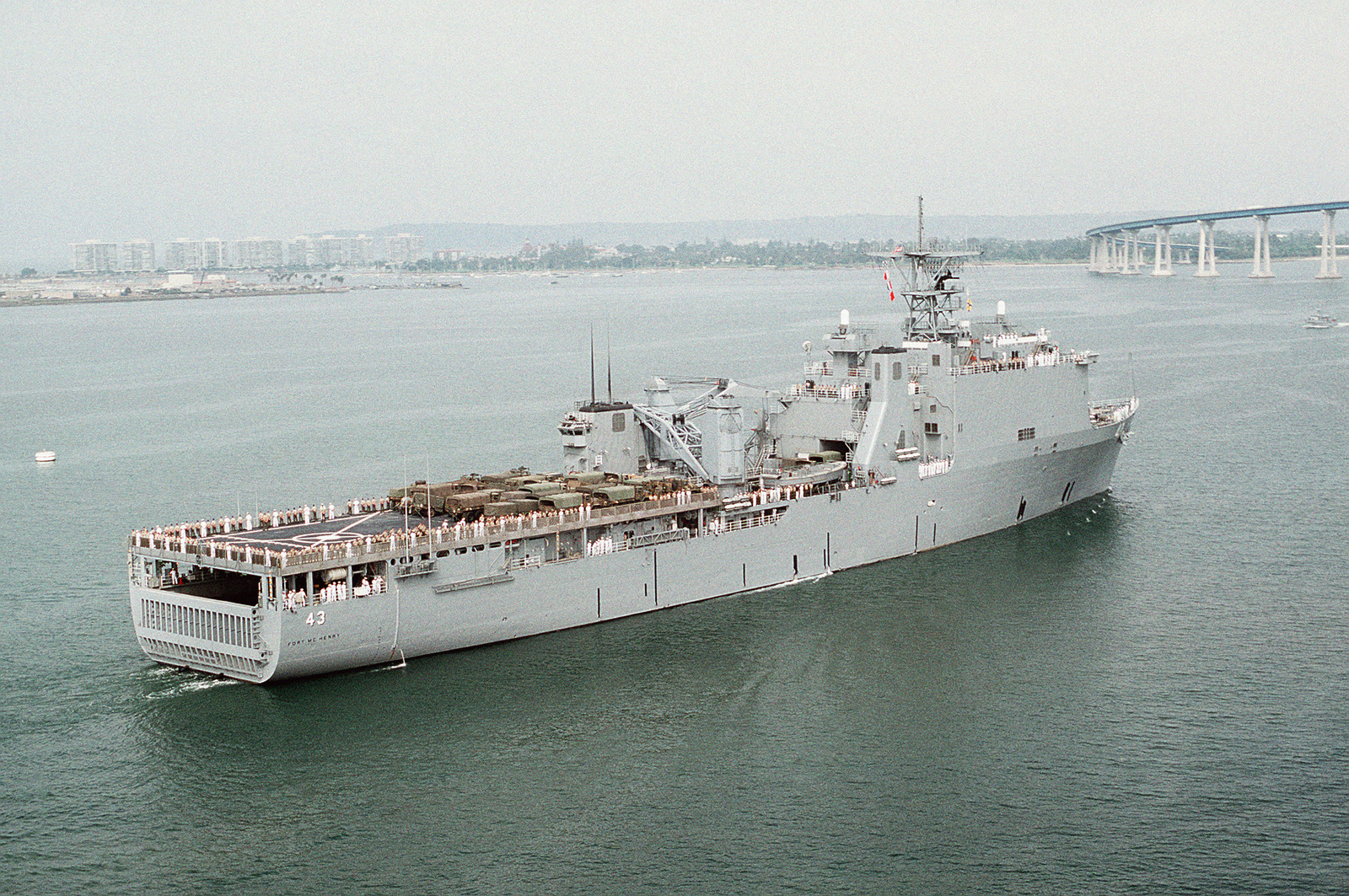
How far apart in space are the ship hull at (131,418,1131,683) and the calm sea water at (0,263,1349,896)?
64 cm

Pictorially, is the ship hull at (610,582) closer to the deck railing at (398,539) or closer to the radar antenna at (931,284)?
the deck railing at (398,539)

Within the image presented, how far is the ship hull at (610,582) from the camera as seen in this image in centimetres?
3039

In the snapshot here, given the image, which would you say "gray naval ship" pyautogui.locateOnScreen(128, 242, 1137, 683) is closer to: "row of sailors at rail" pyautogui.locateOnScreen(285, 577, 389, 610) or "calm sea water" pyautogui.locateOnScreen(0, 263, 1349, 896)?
"row of sailors at rail" pyautogui.locateOnScreen(285, 577, 389, 610)

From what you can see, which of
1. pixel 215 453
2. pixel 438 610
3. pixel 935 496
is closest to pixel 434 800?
pixel 438 610

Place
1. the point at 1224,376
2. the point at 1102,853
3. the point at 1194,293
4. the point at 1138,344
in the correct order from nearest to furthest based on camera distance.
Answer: the point at 1102,853 < the point at 1224,376 < the point at 1138,344 < the point at 1194,293

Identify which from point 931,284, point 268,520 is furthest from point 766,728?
point 931,284

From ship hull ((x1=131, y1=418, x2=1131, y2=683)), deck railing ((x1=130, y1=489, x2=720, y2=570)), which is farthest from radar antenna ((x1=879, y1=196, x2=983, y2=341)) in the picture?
deck railing ((x1=130, y1=489, x2=720, y2=570))

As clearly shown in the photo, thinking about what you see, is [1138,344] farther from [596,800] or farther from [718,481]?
[596,800]

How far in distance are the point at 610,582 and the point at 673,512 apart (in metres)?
2.82

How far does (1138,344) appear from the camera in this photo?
100750 millimetres

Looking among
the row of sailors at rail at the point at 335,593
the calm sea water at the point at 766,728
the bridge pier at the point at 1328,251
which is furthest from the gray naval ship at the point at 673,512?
the bridge pier at the point at 1328,251

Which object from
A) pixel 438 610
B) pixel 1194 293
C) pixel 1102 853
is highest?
pixel 1194 293

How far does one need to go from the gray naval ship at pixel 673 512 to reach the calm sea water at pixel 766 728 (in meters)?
0.94

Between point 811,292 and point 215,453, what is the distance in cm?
14316
